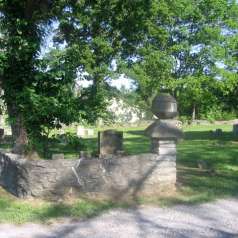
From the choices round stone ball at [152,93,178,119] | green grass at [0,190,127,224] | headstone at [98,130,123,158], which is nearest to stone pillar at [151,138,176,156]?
round stone ball at [152,93,178,119]

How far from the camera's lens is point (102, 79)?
28.8 m

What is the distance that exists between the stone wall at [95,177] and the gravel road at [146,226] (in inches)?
40.6

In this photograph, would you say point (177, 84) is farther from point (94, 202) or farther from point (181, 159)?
point (94, 202)

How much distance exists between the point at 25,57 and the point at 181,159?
6955mm

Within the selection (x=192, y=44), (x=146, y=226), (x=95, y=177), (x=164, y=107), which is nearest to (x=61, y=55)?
(x=164, y=107)

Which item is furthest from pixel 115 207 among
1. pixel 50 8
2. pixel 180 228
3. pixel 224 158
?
pixel 224 158

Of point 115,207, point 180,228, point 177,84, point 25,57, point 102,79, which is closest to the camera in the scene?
point 180,228

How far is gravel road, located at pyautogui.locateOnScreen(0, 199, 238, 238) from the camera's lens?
7.04m

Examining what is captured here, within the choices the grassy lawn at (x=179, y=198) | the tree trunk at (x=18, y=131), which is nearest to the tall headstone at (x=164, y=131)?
the grassy lawn at (x=179, y=198)

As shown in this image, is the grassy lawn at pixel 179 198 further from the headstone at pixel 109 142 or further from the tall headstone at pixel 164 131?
the headstone at pixel 109 142

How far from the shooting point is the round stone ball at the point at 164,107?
10320 millimetres

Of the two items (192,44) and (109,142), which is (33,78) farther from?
(192,44)

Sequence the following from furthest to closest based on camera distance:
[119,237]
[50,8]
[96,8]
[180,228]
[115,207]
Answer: [96,8] < [50,8] < [115,207] < [180,228] < [119,237]

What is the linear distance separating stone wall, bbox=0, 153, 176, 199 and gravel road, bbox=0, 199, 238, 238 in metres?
1.03
